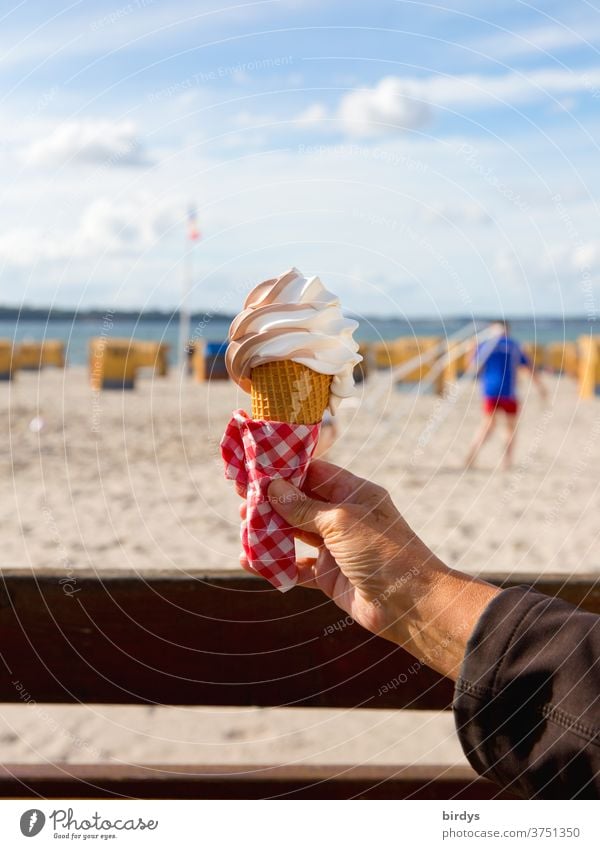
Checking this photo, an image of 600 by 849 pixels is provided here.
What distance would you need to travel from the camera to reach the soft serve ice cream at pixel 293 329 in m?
1.69

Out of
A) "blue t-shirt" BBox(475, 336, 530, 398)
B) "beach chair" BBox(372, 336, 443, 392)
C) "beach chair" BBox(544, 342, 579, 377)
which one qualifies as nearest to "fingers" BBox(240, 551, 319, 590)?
"blue t-shirt" BBox(475, 336, 530, 398)

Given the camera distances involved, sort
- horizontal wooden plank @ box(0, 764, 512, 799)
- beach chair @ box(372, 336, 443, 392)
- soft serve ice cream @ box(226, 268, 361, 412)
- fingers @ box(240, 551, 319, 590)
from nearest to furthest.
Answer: soft serve ice cream @ box(226, 268, 361, 412) → fingers @ box(240, 551, 319, 590) → horizontal wooden plank @ box(0, 764, 512, 799) → beach chair @ box(372, 336, 443, 392)

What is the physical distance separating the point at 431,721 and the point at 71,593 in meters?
2.97

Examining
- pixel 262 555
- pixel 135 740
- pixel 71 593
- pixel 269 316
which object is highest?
pixel 269 316

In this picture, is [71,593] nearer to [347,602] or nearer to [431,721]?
[347,602]

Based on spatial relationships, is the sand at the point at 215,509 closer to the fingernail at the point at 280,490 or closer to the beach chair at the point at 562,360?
the fingernail at the point at 280,490

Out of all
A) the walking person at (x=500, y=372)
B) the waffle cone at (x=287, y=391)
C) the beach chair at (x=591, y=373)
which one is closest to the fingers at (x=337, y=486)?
the waffle cone at (x=287, y=391)

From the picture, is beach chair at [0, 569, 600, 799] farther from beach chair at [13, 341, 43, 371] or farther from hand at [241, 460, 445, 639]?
beach chair at [13, 341, 43, 371]

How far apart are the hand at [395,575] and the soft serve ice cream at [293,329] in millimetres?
255

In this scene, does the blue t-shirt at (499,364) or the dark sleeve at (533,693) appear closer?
the dark sleeve at (533,693)

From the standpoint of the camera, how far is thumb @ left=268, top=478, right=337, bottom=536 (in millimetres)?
1658

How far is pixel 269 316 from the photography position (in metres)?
1.69
